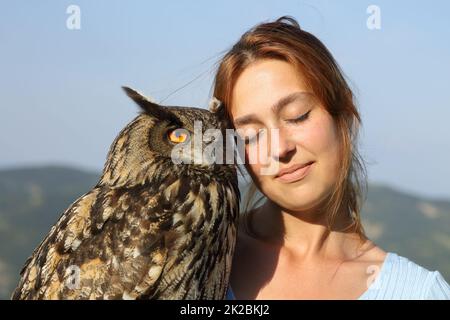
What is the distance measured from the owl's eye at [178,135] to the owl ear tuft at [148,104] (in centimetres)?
7

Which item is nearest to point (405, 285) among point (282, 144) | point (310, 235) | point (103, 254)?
point (310, 235)

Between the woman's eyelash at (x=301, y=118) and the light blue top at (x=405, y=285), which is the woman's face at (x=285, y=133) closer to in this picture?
the woman's eyelash at (x=301, y=118)

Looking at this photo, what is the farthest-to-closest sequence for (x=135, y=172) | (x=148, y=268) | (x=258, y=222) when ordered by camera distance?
(x=258, y=222), (x=135, y=172), (x=148, y=268)

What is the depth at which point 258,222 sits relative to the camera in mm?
2514

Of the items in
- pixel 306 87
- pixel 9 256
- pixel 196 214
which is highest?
pixel 306 87

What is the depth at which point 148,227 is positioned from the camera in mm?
1996

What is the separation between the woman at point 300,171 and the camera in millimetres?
2139

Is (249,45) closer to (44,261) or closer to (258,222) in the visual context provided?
(258,222)

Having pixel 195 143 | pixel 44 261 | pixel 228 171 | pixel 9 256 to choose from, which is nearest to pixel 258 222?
pixel 228 171

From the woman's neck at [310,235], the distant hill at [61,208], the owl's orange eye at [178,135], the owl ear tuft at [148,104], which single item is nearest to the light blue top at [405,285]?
the woman's neck at [310,235]

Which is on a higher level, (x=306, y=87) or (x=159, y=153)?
(x=306, y=87)

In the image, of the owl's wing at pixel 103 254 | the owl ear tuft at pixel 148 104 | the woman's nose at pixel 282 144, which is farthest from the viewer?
the owl ear tuft at pixel 148 104
